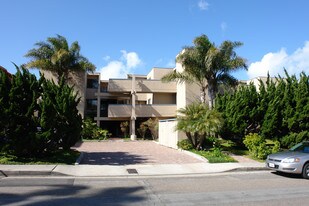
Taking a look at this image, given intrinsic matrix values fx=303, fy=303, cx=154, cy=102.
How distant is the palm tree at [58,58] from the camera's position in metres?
27.4

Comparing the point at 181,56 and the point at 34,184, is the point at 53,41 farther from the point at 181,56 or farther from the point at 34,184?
the point at 34,184

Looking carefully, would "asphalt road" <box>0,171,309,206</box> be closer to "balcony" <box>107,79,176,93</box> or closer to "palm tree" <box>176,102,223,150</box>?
"palm tree" <box>176,102,223,150</box>

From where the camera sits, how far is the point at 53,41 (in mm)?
28250

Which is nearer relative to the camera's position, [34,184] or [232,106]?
[34,184]

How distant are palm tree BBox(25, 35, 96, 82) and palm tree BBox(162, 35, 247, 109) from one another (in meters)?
10.4

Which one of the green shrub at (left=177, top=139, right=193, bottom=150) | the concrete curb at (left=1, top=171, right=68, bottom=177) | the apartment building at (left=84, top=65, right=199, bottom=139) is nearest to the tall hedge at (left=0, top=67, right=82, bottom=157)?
the concrete curb at (left=1, top=171, right=68, bottom=177)

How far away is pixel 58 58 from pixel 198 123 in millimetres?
15567

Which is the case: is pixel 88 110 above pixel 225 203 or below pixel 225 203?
above

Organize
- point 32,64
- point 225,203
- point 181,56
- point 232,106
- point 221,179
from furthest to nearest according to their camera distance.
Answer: point 32,64 → point 181,56 → point 232,106 → point 221,179 → point 225,203

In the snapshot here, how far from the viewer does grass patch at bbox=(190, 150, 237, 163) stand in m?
Result: 15.0

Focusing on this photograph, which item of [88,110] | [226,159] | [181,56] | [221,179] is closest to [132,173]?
[221,179]

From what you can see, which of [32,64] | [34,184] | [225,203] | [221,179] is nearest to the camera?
[225,203]

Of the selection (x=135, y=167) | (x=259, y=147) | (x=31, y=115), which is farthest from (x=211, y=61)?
(x=31, y=115)

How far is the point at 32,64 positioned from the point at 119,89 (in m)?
8.91
